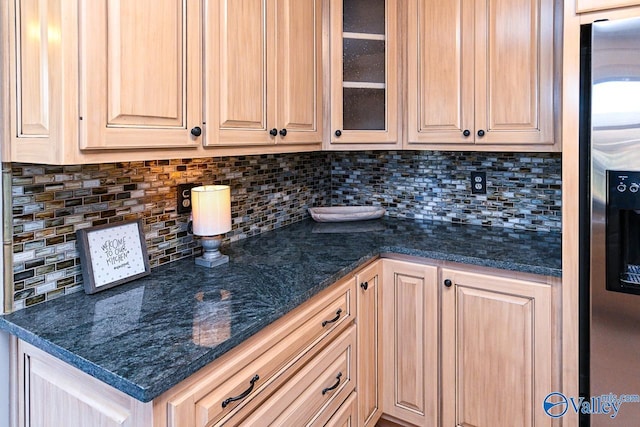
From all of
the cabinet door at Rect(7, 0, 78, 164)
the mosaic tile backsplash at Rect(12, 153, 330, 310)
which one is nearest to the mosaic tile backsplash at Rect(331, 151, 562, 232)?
the mosaic tile backsplash at Rect(12, 153, 330, 310)

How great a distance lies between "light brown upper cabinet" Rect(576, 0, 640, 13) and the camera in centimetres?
124

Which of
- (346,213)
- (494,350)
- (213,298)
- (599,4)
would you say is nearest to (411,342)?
(494,350)

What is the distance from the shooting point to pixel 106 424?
0.92m

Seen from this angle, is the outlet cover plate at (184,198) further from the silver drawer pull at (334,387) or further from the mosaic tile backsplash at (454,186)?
the mosaic tile backsplash at (454,186)

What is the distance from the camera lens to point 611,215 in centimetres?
128

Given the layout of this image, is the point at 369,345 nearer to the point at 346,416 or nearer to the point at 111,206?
the point at 346,416

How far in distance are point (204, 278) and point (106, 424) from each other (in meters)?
0.56

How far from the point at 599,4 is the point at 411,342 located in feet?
4.34

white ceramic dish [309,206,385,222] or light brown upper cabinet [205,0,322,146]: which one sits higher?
light brown upper cabinet [205,0,322,146]

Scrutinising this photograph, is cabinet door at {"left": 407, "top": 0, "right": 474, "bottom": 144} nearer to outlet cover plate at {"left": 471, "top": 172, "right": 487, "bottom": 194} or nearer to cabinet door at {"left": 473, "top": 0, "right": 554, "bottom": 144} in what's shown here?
cabinet door at {"left": 473, "top": 0, "right": 554, "bottom": 144}

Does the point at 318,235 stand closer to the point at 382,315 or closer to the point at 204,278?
the point at 382,315

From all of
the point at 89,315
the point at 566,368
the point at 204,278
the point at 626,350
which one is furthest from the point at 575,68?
the point at 89,315

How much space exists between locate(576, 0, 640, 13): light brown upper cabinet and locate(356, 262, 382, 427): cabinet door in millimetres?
1098

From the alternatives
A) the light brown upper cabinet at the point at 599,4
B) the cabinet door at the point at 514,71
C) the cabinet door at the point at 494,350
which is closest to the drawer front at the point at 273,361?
the cabinet door at the point at 494,350
